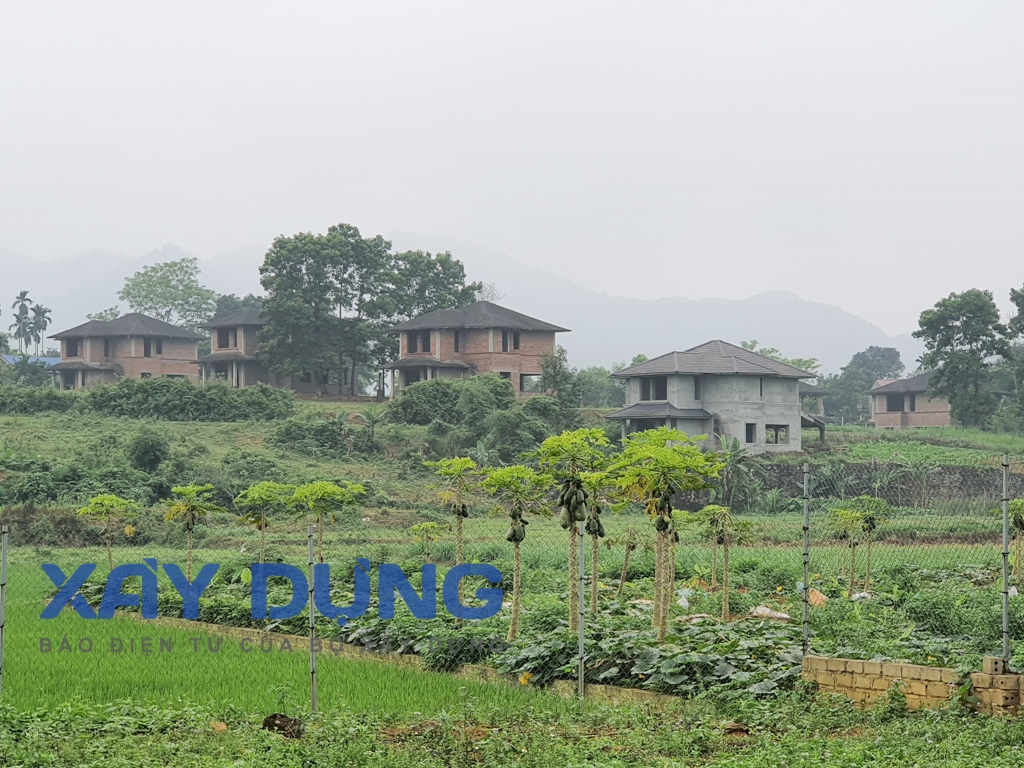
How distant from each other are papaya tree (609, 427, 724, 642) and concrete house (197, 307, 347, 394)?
51966mm

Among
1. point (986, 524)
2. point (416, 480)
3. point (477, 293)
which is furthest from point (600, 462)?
point (477, 293)

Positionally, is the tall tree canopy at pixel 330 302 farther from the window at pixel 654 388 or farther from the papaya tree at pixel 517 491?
the papaya tree at pixel 517 491

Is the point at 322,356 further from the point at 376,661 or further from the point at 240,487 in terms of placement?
the point at 376,661

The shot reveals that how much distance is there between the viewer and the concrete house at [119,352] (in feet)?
233

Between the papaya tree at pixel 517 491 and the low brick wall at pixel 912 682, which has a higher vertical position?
the papaya tree at pixel 517 491

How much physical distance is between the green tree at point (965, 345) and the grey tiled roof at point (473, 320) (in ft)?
61.1

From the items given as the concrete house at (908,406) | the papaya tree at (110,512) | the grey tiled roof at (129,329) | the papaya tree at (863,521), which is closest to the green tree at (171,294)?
the grey tiled roof at (129,329)

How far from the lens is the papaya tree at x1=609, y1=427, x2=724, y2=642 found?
14.1 metres

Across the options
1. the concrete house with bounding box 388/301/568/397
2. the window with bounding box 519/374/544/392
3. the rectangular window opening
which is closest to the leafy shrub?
the concrete house with bounding box 388/301/568/397

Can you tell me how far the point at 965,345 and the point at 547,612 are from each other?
50376mm

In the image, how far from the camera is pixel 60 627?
18.4 m

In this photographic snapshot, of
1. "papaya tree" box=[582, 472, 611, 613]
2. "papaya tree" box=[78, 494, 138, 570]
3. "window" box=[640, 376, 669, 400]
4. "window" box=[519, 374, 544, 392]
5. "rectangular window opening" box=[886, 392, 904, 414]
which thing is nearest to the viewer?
"papaya tree" box=[582, 472, 611, 613]

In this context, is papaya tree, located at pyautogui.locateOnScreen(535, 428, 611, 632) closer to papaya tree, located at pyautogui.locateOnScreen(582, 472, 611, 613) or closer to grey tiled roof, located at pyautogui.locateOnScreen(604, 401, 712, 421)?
papaya tree, located at pyautogui.locateOnScreen(582, 472, 611, 613)

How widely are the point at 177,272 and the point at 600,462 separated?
89.7 meters
